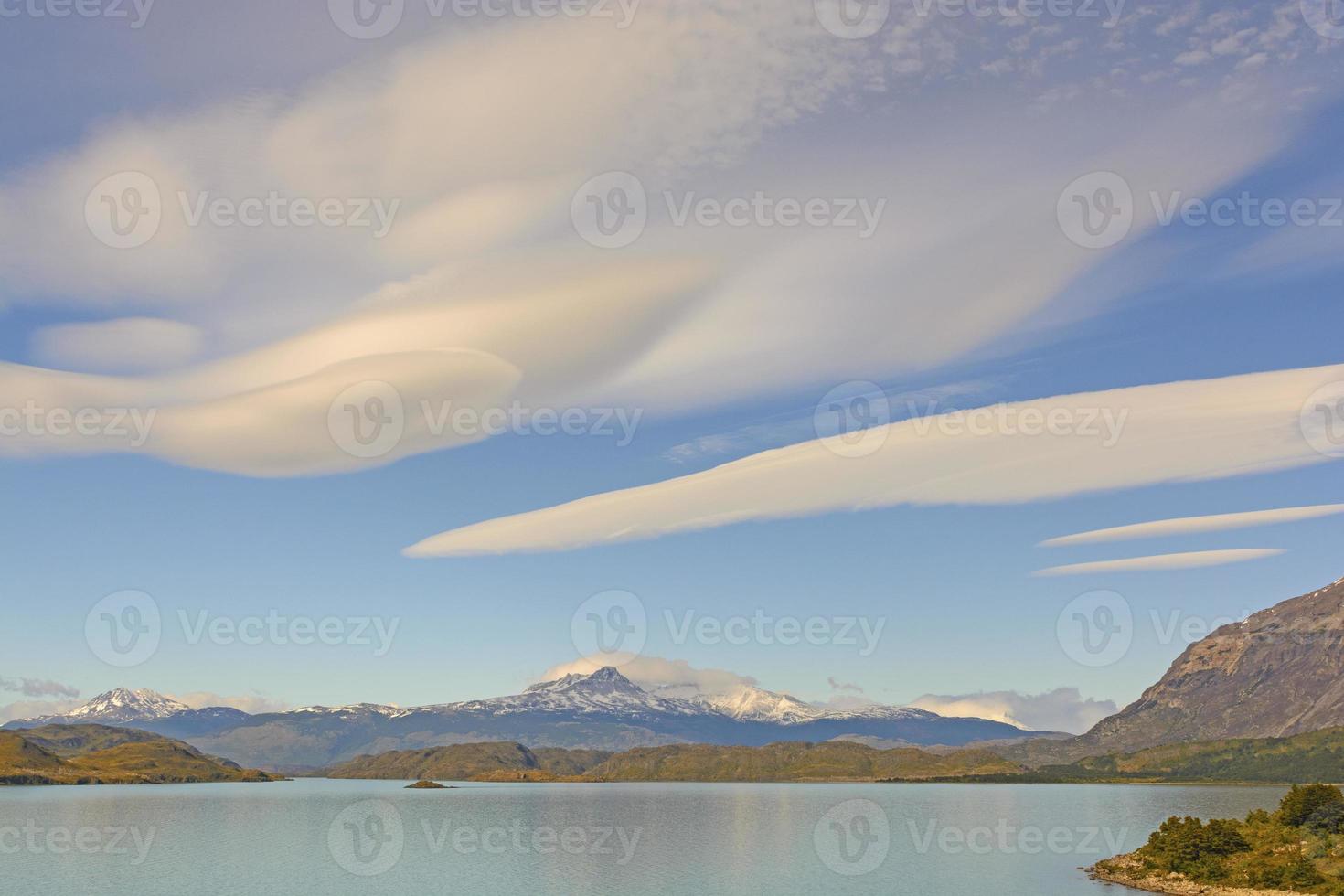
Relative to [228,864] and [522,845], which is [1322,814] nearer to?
[522,845]

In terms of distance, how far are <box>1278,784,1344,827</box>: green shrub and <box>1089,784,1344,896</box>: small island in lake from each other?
13cm

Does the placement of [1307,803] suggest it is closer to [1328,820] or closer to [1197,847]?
[1328,820]

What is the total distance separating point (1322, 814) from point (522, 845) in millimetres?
136214

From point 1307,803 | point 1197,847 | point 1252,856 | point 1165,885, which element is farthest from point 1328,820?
point 1165,885

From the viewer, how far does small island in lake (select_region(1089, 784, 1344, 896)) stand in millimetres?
109938

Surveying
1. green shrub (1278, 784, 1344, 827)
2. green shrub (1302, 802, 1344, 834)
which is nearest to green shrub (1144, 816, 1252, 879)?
green shrub (1302, 802, 1344, 834)

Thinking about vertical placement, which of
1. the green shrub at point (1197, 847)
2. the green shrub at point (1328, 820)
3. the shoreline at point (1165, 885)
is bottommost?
the shoreline at point (1165, 885)

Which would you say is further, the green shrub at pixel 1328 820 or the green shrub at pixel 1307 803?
the green shrub at pixel 1307 803

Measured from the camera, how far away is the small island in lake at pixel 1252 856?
361 feet

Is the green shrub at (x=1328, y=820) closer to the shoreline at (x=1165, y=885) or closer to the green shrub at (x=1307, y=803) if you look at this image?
the green shrub at (x=1307, y=803)

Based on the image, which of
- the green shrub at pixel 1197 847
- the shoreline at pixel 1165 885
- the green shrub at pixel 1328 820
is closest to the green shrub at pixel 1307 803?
the green shrub at pixel 1328 820

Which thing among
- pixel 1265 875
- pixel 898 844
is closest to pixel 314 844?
pixel 898 844

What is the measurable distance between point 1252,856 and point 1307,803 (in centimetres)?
2536

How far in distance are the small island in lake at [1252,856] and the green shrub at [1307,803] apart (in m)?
0.13
